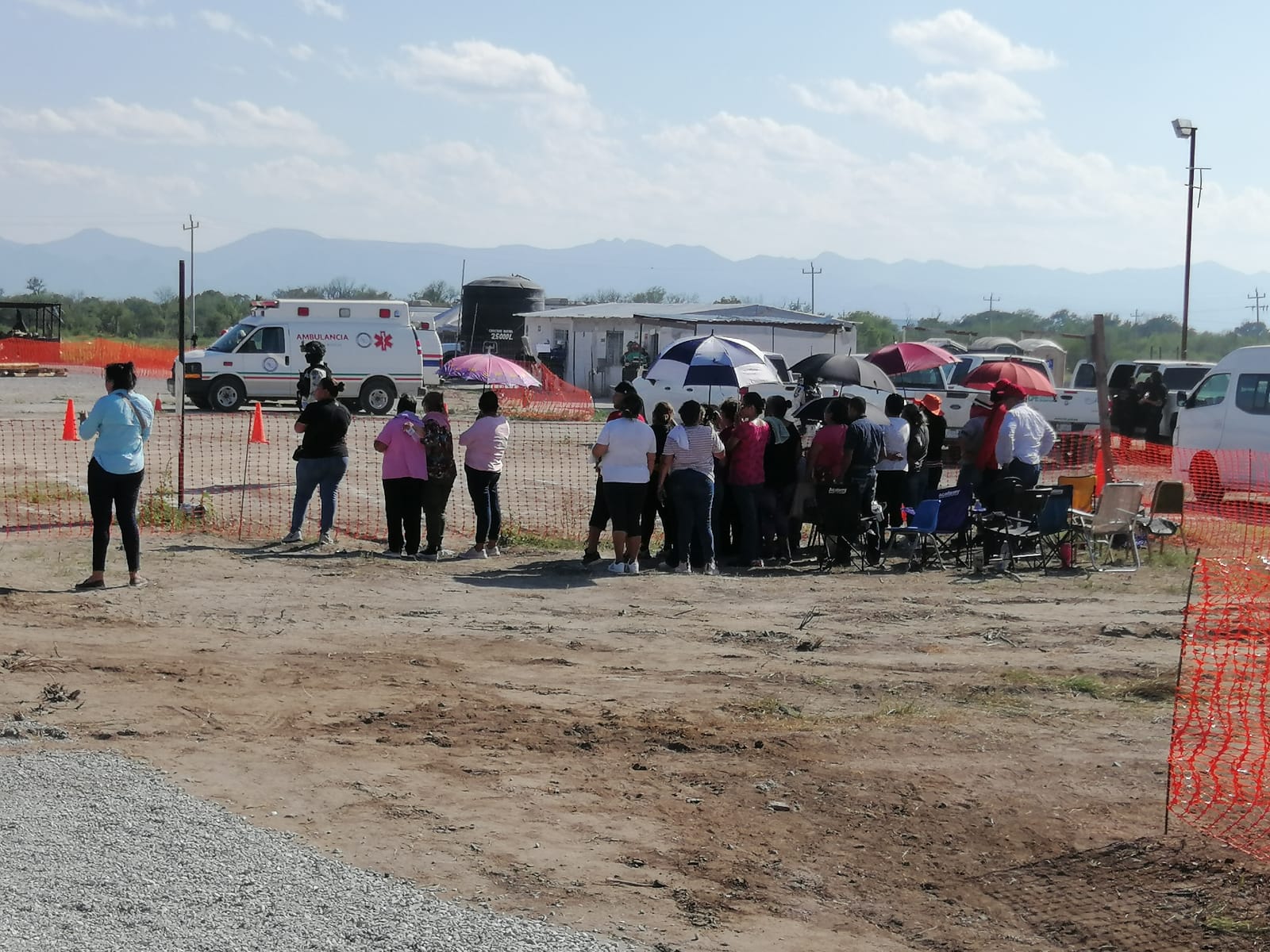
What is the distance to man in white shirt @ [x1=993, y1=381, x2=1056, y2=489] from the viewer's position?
47.9 feet

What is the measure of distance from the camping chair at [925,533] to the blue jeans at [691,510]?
183 cm

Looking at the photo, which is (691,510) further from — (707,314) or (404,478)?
(707,314)

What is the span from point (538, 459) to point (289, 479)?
17.6 ft

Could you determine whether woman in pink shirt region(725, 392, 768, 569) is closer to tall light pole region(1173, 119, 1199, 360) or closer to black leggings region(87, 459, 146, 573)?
black leggings region(87, 459, 146, 573)

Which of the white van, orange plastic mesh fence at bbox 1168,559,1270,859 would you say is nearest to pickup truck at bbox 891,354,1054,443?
the white van

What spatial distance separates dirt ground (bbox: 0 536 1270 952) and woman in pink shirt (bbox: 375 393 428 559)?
38.1 inches

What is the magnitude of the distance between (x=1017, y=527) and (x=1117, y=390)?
1540 cm

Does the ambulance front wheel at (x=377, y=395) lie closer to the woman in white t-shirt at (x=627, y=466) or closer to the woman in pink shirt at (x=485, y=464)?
the woman in pink shirt at (x=485, y=464)

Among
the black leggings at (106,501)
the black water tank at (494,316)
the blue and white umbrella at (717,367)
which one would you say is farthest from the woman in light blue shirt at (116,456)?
the black water tank at (494,316)

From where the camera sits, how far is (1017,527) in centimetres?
1412

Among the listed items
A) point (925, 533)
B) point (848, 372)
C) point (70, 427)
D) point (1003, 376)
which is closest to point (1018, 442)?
point (925, 533)

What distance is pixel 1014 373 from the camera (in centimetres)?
1712

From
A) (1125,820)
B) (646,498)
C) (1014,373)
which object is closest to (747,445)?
(646,498)

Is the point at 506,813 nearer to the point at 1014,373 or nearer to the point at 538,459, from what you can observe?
the point at 1014,373
